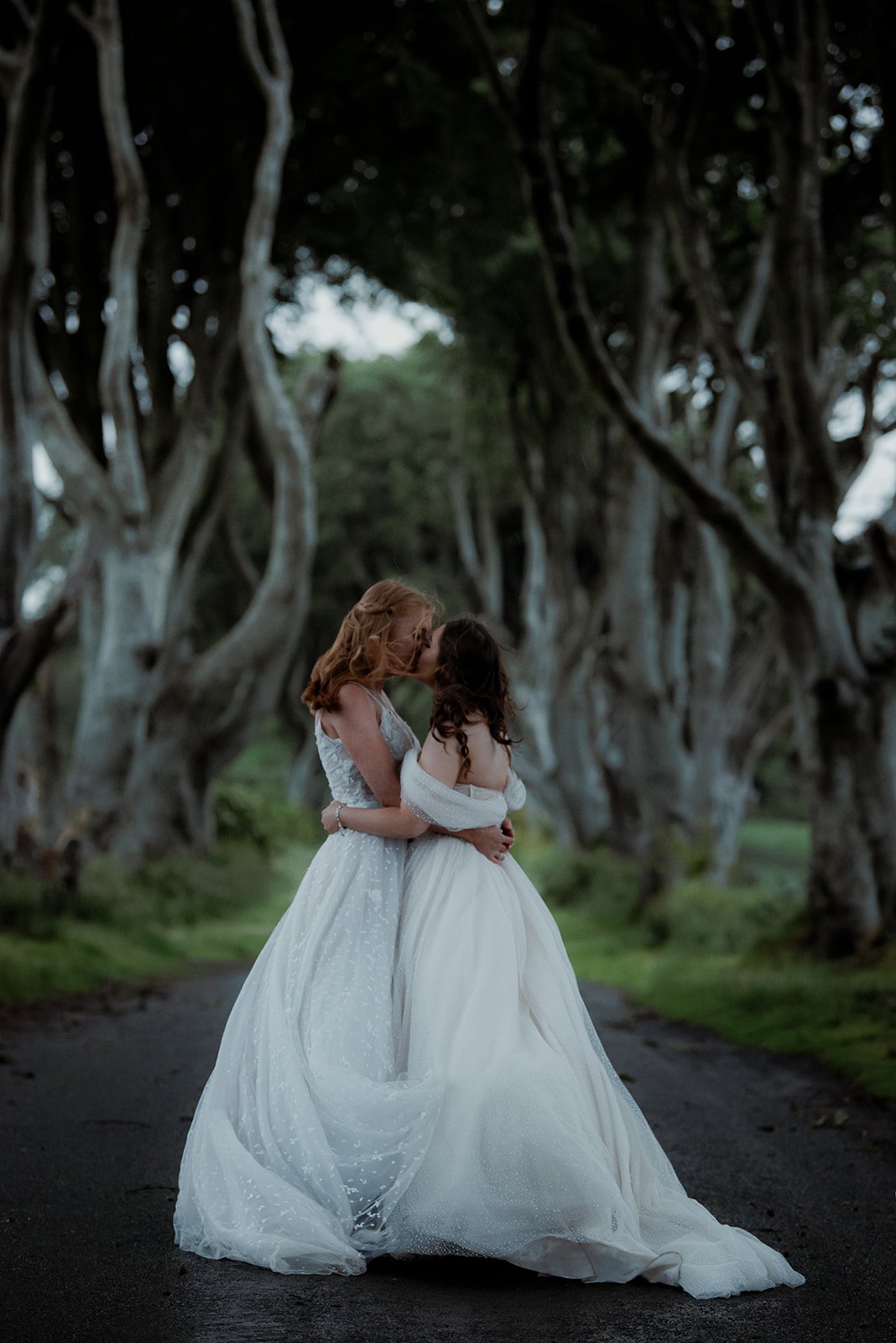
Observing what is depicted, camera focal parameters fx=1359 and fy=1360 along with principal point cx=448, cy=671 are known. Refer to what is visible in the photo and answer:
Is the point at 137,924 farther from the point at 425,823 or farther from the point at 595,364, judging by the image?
the point at 425,823

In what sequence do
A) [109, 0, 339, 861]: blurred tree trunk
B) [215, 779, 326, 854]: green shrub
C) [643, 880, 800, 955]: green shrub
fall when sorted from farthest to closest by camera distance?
[215, 779, 326, 854]: green shrub → [109, 0, 339, 861]: blurred tree trunk → [643, 880, 800, 955]: green shrub

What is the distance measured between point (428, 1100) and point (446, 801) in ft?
3.27

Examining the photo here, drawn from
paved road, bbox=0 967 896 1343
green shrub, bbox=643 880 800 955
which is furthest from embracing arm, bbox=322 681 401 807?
green shrub, bbox=643 880 800 955

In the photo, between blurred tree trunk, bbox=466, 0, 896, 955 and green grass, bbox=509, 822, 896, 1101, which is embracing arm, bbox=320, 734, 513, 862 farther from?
blurred tree trunk, bbox=466, 0, 896, 955

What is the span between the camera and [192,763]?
18.4m

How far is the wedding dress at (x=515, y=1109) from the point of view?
13.0ft

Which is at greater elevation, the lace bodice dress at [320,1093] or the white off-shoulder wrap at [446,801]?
the white off-shoulder wrap at [446,801]

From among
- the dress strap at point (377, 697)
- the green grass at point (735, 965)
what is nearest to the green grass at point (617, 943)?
the green grass at point (735, 965)

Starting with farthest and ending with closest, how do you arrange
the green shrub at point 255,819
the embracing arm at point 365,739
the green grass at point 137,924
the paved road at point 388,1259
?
1. the green shrub at point 255,819
2. the green grass at point 137,924
3. the embracing arm at point 365,739
4. the paved road at point 388,1259

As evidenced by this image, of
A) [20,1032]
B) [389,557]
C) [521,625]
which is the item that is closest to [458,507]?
[521,625]

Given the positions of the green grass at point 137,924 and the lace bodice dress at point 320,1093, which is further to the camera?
the green grass at point 137,924

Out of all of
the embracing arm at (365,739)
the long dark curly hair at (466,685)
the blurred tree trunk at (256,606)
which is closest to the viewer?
the long dark curly hair at (466,685)

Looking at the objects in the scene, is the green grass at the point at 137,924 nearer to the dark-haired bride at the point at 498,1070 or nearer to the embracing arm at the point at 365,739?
the embracing arm at the point at 365,739

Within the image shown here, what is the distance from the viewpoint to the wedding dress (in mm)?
3971
